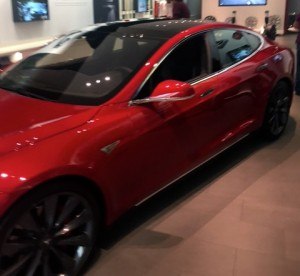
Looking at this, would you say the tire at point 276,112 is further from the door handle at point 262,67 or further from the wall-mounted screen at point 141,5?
the wall-mounted screen at point 141,5

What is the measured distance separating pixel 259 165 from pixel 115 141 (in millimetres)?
1847

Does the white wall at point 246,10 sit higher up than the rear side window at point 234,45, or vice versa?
the rear side window at point 234,45

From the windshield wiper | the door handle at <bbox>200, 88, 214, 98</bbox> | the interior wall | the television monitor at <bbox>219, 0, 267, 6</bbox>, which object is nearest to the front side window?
the door handle at <bbox>200, 88, 214, 98</bbox>

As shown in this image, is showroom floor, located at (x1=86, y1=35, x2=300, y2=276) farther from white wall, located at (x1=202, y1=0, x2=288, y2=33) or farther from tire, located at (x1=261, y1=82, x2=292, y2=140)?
white wall, located at (x1=202, y1=0, x2=288, y2=33)

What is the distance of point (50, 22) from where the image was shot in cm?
827

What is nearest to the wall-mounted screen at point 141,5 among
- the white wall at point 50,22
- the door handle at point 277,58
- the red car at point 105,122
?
the white wall at point 50,22

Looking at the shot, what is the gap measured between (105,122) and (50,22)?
21.3 feet

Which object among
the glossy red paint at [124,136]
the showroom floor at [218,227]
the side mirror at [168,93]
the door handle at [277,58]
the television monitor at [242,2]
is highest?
the television monitor at [242,2]

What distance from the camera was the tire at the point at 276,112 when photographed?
3.99 metres

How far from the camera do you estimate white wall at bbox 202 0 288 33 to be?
42.8 ft

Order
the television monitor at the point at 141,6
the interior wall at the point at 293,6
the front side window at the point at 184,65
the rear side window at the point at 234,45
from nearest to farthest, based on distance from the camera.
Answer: the front side window at the point at 184,65 → the rear side window at the point at 234,45 → the television monitor at the point at 141,6 → the interior wall at the point at 293,6

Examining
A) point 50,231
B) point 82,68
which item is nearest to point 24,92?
point 82,68

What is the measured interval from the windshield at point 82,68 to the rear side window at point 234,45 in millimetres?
704

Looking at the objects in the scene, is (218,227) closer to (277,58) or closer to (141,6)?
(277,58)
